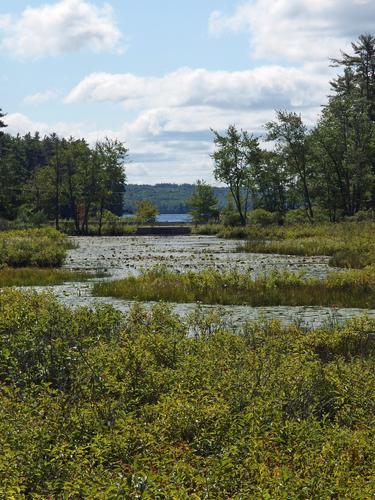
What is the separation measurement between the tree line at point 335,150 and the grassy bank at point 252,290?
45.7 metres

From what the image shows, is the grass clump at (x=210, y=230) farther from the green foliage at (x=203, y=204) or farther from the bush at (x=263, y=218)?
the green foliage at (x=203, y=204)

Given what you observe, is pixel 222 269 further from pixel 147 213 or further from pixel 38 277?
pixel 147 213

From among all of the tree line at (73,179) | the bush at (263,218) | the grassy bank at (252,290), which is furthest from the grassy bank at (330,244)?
the tree line at (73,179)

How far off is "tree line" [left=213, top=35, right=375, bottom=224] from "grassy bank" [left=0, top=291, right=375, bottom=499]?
58.4 metres

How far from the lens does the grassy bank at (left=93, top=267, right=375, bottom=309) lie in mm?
20844

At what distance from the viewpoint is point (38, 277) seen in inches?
1099

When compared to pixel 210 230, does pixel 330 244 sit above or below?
below

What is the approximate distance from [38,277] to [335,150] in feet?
164

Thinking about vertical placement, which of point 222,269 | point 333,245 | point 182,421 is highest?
point 333,245

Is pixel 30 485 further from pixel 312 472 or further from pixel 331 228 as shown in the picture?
pixel 331 228

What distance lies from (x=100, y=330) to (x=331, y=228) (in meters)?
42.3

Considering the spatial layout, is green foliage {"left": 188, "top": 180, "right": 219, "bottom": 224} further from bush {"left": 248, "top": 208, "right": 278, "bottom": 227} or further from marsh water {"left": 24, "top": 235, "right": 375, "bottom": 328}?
marsh water {"left": 24, "top": 235, "right": 375, "bottom": 328}

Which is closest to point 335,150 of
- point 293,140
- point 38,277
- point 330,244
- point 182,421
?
point 293,140

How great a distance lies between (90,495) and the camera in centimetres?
580
